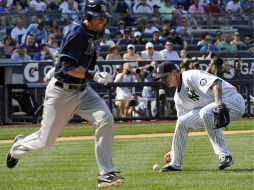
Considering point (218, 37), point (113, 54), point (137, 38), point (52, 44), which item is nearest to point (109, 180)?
point (113, 54)

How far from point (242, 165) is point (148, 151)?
2690 millimetres

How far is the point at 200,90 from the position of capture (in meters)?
10.2

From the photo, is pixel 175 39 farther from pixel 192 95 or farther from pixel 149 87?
pixel 192 95

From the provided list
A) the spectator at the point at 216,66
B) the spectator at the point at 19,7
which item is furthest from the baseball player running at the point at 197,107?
the spectator at the point at 19,7

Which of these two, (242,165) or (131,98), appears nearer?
(242,165)

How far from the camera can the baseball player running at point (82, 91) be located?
876 centimetres

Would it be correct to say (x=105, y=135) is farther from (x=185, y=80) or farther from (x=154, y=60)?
(x=154, y=60)

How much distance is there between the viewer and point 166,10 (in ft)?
87.7

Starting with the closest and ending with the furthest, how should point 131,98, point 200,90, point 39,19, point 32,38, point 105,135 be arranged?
point 105,135 < point 200,90 < point 131,98 < point 32,38 < point 39,19

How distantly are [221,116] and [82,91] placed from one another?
1.80 meters

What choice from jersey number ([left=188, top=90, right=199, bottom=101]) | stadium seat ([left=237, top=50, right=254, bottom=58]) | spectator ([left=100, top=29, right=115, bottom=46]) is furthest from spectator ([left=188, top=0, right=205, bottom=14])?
jersey number ([left=188, top=90, right=199, bottom=101])

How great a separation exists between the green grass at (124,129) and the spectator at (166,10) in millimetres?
7128

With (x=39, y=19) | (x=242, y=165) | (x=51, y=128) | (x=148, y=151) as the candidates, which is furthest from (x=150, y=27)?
(x=51, y=128)

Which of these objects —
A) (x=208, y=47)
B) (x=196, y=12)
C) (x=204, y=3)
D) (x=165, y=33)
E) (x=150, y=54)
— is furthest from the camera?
(x=204, y=3)
